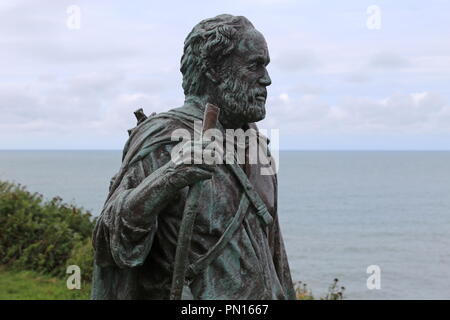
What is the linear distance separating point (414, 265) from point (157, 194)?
24.3 meters

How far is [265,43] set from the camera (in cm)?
444

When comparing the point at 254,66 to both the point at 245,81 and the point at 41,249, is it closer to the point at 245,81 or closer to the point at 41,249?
the point at 245,81

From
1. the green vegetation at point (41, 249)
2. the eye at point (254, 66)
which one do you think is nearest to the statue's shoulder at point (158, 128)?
the eye at point (254, 66)

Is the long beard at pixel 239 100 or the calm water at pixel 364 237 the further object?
the calm water at pixel 364 237

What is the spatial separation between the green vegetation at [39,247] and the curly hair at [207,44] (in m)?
6.83

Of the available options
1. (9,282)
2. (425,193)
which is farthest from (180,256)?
(425,193)

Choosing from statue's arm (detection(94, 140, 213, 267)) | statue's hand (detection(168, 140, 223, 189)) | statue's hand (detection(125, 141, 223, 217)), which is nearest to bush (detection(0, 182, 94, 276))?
statue's arm (detection(94, 140, 213, 267))

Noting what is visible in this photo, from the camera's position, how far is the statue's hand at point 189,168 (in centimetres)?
387

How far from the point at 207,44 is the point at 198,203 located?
95 centimetres

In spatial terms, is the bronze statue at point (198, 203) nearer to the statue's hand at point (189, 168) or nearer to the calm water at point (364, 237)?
the statue's hand at point (189, 168)

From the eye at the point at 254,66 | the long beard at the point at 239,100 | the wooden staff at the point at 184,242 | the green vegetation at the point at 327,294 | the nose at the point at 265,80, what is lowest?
the wooden staff at the point at 184,242

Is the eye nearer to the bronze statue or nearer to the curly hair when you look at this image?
the bronze statue

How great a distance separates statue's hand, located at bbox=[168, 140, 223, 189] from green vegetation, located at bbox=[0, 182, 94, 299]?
7090 mm

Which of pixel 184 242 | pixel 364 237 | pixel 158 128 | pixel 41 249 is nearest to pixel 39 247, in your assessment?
pixel 41 249
